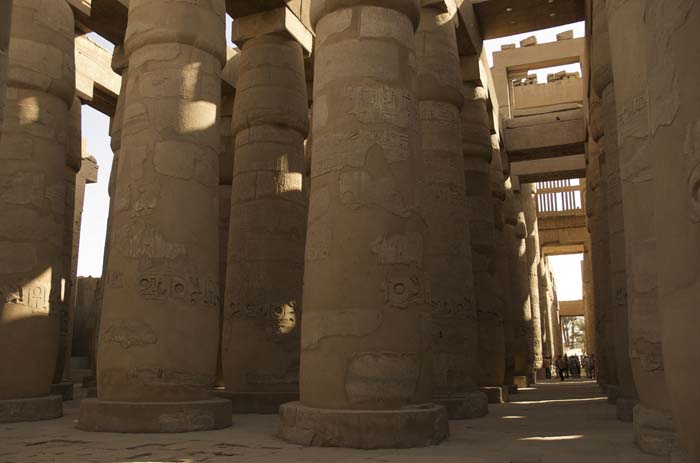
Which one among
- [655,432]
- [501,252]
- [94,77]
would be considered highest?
[94,77]

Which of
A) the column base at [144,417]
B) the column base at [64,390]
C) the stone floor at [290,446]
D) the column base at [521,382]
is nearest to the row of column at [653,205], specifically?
the stone floor at [290,446]

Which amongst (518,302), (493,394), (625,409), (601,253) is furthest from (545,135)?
(625,409)

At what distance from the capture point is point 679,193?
8.73ft

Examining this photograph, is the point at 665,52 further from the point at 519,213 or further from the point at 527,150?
the point at 519,213

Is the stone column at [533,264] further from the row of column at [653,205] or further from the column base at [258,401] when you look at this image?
the column base at [258,401]

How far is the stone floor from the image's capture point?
496cm

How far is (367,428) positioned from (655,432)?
2342 mm

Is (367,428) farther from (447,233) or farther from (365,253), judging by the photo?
(447,233)

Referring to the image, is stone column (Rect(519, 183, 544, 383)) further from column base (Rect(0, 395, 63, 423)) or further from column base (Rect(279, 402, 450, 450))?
column base (Rect(279, 402, 450, 450))

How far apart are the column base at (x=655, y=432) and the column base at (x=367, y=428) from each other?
171 centimetres

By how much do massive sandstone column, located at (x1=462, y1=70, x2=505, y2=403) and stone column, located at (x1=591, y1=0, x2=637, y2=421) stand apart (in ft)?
11.8

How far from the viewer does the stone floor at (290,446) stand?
4.96m

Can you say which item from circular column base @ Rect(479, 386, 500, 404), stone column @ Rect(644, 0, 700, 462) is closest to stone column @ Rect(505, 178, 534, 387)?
circular column base @ Rect(479, 386, 500, 404)

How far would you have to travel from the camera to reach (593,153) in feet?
48.5
